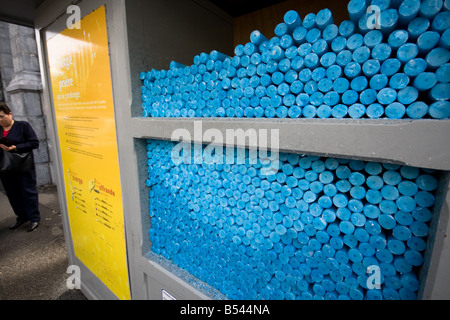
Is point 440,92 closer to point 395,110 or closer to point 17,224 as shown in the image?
point 395,110

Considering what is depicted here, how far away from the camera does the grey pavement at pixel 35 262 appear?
231 centimetres

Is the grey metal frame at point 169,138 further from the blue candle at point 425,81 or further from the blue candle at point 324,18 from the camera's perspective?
the blue candle at point 324,18

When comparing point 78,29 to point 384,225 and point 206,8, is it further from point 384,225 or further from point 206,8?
point 384,225

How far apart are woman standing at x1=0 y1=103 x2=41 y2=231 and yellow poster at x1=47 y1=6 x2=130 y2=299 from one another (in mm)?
1541

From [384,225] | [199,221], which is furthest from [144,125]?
[384,225]

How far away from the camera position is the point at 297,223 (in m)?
1.03

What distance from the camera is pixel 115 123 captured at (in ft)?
5.18

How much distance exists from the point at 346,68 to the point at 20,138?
13.5 ft

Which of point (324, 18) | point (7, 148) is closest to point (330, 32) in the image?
point (324, 18)

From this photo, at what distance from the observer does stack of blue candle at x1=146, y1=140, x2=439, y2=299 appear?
2.73 ft

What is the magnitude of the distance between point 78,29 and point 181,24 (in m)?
0.77

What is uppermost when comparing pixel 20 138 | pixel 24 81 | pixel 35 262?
pixel 24 81

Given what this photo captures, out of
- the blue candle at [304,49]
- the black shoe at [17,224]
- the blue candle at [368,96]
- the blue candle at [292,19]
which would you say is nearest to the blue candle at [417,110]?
the blue candle at [368,96]

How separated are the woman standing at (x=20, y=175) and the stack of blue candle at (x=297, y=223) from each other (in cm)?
283
